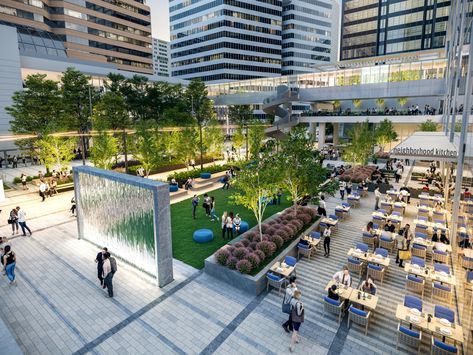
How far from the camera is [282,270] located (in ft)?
38.6

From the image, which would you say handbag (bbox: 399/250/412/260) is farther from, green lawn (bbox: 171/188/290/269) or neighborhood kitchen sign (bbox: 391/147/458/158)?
green lawn (bbox: 171/188/290/269)

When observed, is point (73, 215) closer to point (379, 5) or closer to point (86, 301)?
point (86, 301)

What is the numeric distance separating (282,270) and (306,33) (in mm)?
106478

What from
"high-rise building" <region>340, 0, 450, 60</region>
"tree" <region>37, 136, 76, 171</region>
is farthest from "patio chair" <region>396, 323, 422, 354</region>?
"high-rise building" <region>340, 0, 450, 60</region>

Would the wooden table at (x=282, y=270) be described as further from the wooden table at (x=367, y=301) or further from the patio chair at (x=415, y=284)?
the patio chair at (x=415, y=284)

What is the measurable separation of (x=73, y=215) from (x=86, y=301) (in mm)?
11081

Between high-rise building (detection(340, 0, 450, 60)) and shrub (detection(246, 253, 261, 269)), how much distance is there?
69230 mm

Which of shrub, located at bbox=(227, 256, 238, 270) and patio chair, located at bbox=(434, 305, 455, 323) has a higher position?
shrub, located at bbox=(227, 256, 238, 270)

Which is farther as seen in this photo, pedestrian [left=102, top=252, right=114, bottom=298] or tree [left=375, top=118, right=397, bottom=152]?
tree [left=375, top=118, right=397, bottom=152]

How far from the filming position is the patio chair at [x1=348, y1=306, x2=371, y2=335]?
9.16 metres

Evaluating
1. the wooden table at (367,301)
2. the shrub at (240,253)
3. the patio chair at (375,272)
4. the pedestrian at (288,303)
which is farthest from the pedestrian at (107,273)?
the patio chair at (375,272)

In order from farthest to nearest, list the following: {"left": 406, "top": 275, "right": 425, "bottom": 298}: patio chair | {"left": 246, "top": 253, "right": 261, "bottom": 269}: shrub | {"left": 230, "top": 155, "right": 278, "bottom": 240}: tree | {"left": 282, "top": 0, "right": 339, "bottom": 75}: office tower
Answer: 1. {"left": 282, "top": 0, "right": 339, "bottom": 75}: office tower
2. {"left": 230, "top": 155, "right": 278, "bottom": 240}: tree
3. {"left": 246, "top": 253, "right": 261, "bottom": 269}: shrub
4. {"left": 406, "top": 275, "right": 425, "bottom": 298}: patio chair

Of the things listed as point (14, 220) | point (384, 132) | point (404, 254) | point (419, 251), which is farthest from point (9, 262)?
point (384, 132)

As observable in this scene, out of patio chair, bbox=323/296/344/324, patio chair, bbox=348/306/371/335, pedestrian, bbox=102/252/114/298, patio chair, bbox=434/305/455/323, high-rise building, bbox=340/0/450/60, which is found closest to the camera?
patio chair, bbox=434/305/455/323
